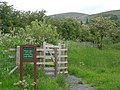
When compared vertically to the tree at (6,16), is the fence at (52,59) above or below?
below

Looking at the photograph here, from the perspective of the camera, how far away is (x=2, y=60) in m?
13.7

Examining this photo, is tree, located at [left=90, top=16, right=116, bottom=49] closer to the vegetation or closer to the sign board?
the vegetation

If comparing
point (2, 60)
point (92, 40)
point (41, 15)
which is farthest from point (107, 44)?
point (2, 60)

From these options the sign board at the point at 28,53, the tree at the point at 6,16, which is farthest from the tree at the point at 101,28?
the sign board at the point at 28,53

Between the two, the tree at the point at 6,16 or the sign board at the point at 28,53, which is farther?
the tree at the point at 6,16

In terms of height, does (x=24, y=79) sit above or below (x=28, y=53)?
below

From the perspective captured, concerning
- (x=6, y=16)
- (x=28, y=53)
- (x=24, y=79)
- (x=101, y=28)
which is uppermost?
(x=6, y=16)

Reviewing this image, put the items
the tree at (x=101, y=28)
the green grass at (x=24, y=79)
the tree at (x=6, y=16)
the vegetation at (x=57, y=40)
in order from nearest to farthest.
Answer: the green grass at (x=24, y=79) → the vegetation at (x=57, y=40) → the tree at (x=6, y=16) → the tree at (x=101, y=28)

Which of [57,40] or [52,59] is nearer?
[52,59]

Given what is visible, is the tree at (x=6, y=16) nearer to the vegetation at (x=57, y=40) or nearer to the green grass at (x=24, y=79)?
the vegetation at (x=57, y=40)

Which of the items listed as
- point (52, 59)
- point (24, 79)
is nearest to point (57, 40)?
point (52, 59)

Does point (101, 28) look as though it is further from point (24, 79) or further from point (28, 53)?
point (28, 53)

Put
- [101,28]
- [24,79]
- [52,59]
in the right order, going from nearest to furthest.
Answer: [24,79] < [52,59] < [101,28]

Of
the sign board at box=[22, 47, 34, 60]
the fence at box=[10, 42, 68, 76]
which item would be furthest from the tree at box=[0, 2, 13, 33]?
the sign board at box=[22, 47, 34, 60]
